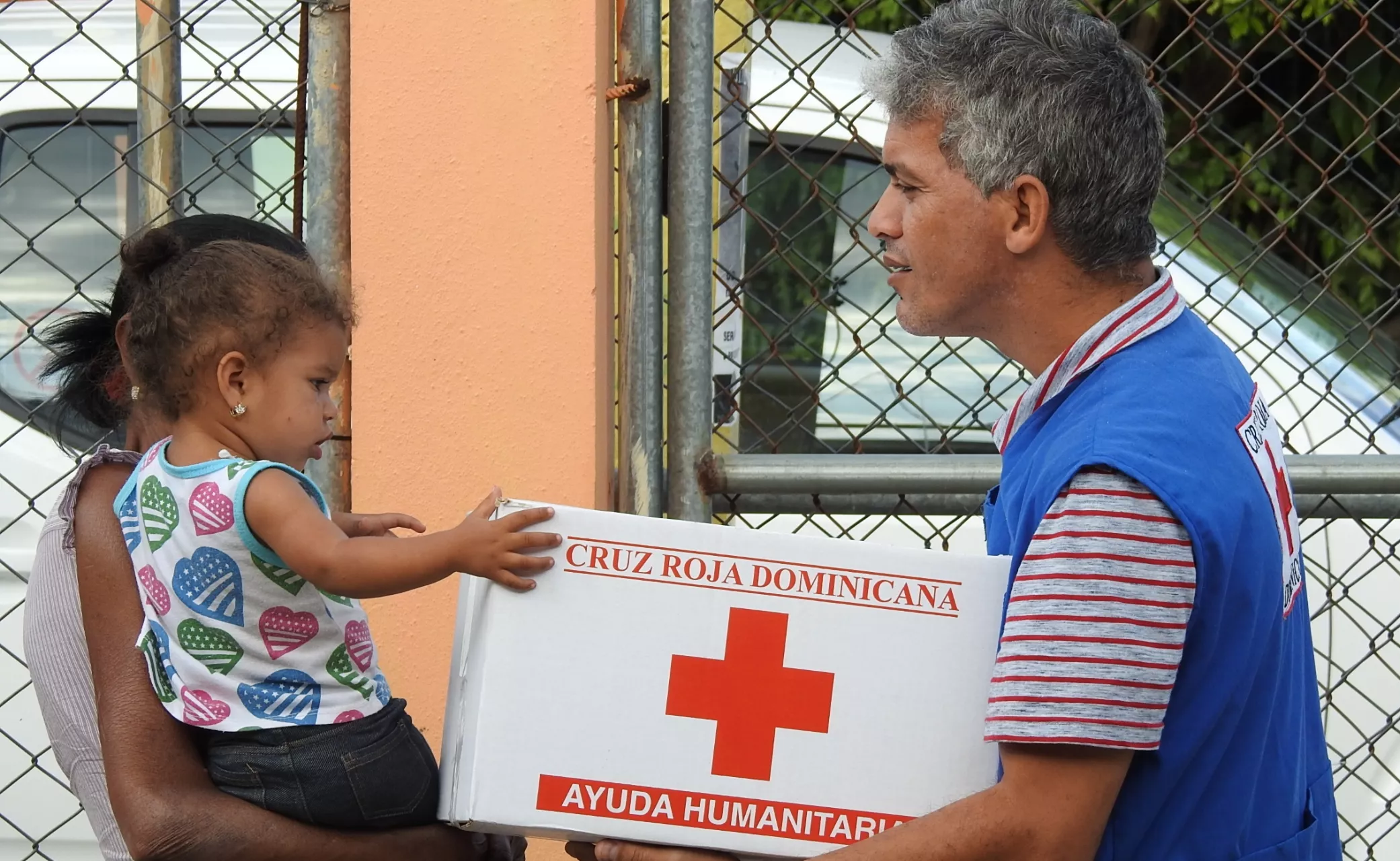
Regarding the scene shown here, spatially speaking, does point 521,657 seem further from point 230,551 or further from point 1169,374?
point 1169,374

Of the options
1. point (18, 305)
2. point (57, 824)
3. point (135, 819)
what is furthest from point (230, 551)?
point (18, 305)

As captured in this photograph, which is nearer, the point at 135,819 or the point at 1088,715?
the point at 1088,715

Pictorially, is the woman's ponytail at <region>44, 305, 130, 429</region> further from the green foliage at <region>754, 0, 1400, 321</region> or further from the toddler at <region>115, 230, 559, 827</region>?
the green foliage at <region>754, 0, 1400, 321</region>

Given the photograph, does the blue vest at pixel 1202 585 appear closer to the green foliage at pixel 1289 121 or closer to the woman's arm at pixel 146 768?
the woman's arm at pixel 146 768

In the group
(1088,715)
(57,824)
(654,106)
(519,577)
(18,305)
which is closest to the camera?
(1088,715)

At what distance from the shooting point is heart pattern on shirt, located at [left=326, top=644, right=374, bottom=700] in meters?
1.46

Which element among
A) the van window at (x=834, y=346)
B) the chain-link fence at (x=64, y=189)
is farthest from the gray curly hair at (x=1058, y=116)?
the chain-link fence at (x=64, y=189)

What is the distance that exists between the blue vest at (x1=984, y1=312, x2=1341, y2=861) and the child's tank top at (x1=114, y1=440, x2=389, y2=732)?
2.36ft

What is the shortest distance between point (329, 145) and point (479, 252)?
10.0 inches

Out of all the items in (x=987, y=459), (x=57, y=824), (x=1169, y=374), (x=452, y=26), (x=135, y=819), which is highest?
(x=452, y=26)

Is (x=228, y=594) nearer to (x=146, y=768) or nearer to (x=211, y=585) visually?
(x=211, y=585)

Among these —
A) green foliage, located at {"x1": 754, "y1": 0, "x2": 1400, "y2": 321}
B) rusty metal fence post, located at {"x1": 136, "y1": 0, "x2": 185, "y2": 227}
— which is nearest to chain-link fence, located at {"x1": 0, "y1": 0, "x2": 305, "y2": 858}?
rusty metal fence post, located at {"x1": 136, "y1": 0, "x2": 185, "y2": 227}

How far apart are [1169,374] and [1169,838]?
0.41 m

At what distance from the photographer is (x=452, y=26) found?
1.90 m
